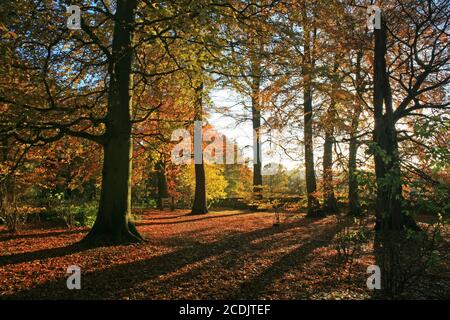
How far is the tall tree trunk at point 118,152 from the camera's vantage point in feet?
29.9

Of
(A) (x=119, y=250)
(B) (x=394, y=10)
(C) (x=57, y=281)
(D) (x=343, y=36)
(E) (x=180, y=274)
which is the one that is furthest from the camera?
(D) (x=343, y=36)

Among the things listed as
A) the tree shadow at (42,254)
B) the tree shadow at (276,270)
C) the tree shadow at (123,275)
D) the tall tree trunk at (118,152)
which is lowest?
the tree shadow at (276,270)

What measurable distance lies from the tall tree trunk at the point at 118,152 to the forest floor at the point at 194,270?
2.56ft

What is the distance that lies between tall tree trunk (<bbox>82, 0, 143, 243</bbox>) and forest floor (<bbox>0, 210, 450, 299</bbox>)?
78cm

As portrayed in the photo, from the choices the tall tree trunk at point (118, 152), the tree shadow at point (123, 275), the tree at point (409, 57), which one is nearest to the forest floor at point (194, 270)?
the tree shadow at point (123, 275)

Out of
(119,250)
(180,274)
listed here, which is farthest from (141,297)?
(119,250)

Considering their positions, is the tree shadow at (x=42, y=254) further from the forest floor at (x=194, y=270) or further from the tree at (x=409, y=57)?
the tree at (x=409, y=57)

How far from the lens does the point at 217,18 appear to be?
7719 millimetres

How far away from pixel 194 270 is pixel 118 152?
4284mm

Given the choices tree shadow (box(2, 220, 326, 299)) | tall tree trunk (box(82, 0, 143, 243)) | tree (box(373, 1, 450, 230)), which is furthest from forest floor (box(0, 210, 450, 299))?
tree (box(373, 1, 450, 230))

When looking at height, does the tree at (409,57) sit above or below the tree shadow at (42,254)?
above

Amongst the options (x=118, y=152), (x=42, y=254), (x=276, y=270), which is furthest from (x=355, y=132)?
(x=42, y=254)
